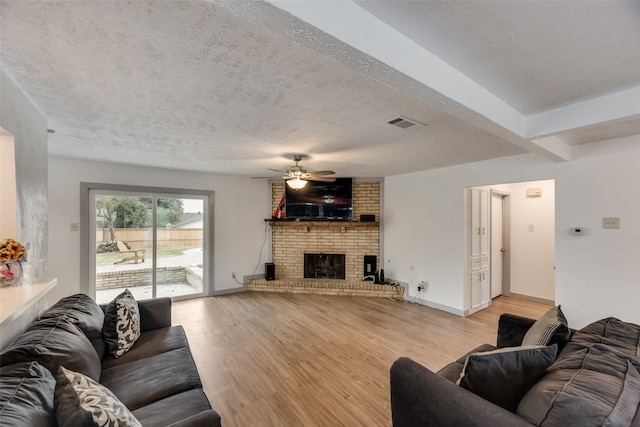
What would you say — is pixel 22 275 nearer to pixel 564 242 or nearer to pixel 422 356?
pixel 422 356

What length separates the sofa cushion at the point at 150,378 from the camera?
5.10 feet

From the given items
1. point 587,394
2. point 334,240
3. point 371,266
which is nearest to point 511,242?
point 371,266

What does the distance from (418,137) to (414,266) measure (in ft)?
9.18

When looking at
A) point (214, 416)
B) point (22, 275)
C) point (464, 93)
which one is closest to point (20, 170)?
point (22, 275)

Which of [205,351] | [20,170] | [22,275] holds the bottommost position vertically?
[205,351]

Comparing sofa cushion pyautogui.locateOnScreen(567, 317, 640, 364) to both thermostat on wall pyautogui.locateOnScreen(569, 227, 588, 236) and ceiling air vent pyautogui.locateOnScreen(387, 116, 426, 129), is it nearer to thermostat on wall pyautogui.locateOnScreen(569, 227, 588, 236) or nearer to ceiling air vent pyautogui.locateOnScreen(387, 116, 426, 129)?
thermostat on wall pyautogui.locateOnScreen(569, 227, 588, 236)

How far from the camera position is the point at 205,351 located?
2.99 m

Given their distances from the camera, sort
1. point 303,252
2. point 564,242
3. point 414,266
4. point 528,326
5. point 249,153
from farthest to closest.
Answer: point 303,252 → point 414,266 → point 249,153 → point 564,242 → point 528,326

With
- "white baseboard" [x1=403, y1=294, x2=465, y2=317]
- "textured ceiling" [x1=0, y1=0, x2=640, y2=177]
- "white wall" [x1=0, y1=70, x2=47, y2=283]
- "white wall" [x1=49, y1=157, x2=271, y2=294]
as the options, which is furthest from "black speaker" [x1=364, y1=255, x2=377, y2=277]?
"white wall" [x1=0, y1=70, x2=47, y2=283]

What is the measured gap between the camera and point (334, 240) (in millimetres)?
5766

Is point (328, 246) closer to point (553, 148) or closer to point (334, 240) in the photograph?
point (334, 240)

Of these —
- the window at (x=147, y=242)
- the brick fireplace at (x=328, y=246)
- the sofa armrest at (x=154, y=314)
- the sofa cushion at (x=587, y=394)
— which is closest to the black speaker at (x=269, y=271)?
the brick fireplace at (x=328, y=246)

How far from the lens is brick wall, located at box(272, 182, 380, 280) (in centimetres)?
562

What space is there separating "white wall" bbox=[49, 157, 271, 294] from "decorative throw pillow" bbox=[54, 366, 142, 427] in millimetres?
3931
